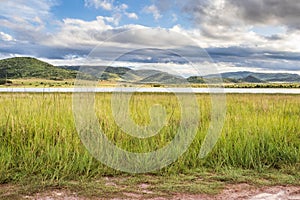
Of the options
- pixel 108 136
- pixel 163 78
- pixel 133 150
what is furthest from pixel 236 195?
pixel 163 78

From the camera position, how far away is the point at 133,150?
5695 mm

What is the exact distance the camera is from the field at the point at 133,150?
16.0 ft

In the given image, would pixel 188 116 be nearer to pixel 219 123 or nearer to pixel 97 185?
pixel 219 123

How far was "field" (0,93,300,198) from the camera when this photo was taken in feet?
16.0

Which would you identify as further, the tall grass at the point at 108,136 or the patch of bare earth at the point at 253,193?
the tall grass at the point at 108,136

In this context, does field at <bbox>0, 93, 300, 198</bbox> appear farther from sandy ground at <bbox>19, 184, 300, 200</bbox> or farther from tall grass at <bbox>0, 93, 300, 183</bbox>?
sandy ground at <bbox>19, 184, 300, 200</bbox>

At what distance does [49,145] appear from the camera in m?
5.65

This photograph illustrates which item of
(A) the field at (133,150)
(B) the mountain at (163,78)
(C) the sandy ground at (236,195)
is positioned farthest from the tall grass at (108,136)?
(B) the mountain at (163,78)

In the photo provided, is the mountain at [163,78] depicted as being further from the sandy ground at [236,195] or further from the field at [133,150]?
the sandy ground at [236,195]

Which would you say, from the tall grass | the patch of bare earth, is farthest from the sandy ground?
the tall grass

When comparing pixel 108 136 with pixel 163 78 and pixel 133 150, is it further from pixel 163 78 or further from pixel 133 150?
pixel 163 78

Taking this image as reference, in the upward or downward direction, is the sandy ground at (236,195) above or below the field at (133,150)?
below

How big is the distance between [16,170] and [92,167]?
35.4 inches

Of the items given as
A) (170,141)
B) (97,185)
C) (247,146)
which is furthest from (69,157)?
(247,146)
